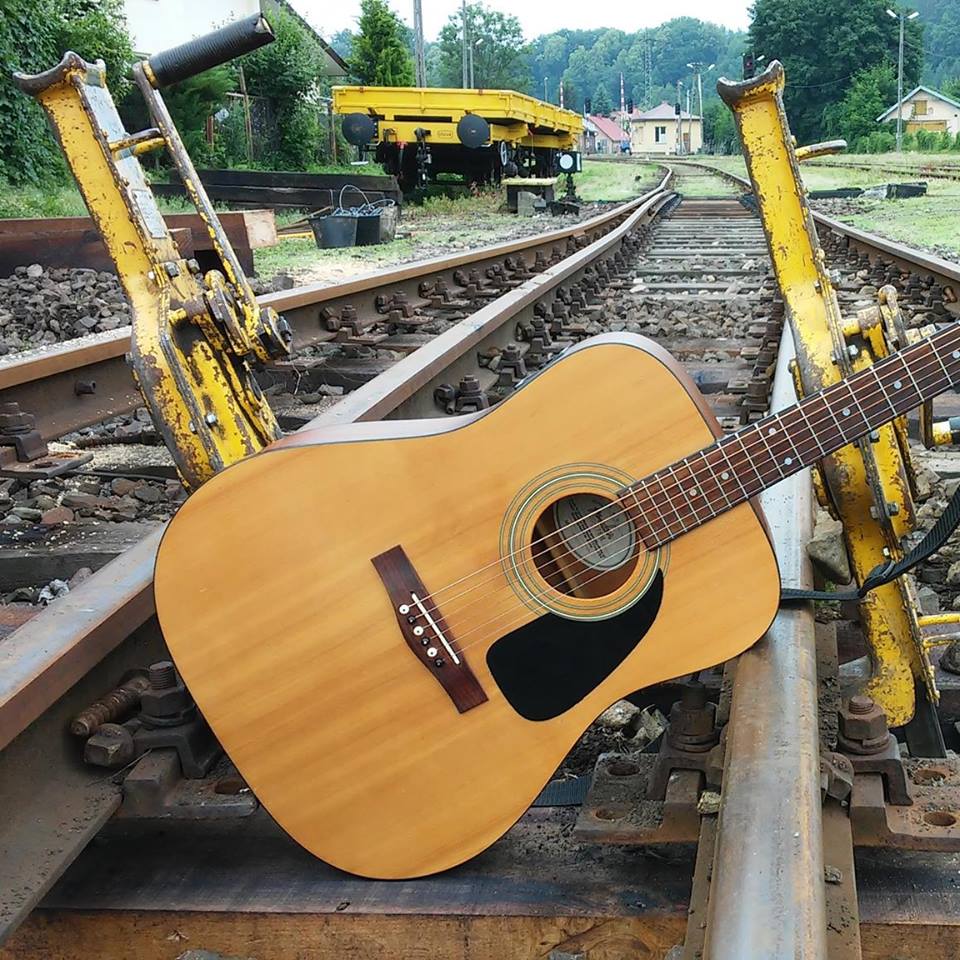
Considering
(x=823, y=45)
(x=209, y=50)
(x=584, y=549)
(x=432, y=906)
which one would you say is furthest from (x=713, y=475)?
(x=823, y=45)

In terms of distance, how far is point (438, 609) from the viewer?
1.69 meters

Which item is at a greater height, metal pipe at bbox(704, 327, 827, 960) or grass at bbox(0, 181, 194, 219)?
metal pipe at bbox(704, 327, 827, 960)

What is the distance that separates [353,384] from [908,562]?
3.21m

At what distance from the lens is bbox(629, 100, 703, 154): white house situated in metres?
117

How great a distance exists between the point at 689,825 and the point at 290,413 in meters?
2.84

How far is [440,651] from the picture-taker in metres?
1.67

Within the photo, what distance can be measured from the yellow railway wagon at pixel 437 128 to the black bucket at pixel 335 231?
25.0 feet

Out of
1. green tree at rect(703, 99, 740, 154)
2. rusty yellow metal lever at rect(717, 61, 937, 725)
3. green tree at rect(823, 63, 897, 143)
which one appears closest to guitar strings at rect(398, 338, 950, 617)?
rusty yellow metal lever at rect(717, 61, 937, 725)

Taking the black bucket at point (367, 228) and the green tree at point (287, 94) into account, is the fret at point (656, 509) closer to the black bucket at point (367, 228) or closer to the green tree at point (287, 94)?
the black bucket at point (367, 228)

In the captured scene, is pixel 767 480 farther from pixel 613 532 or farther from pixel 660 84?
pixel 660 84

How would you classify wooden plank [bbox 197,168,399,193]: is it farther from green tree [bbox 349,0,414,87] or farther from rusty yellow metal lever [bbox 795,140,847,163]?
green tree [bbox 349,0,414,87]

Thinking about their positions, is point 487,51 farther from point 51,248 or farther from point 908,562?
point 908,562

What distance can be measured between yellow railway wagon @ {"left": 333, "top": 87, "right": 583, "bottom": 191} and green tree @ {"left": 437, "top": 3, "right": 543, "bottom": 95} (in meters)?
62.1

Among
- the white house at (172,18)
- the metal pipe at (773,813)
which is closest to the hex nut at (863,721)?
the metal pipe at (773,813)
